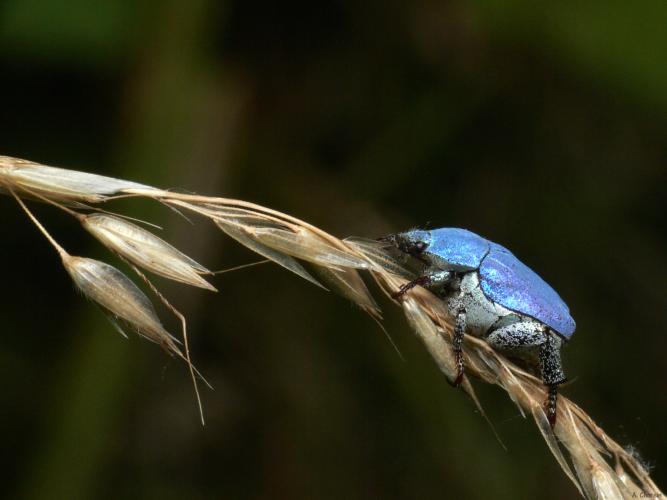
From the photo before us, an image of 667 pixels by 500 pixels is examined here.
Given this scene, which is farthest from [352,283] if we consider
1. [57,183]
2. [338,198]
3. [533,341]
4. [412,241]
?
[338,198]

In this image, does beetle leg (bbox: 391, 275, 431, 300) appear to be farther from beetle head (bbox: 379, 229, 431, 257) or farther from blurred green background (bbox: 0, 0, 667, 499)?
blurred green background (bbox: 0, 0, 667, 499)

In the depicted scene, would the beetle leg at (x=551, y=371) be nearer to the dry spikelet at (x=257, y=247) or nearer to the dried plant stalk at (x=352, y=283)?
the dried plant stalk at (x=352, y=283)

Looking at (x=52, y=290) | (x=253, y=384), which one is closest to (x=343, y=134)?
(x=253, y=384)

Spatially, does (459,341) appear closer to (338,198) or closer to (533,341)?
(533,341)

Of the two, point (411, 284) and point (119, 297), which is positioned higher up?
point (411, 284)

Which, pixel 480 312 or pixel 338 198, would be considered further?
pixel 338 198

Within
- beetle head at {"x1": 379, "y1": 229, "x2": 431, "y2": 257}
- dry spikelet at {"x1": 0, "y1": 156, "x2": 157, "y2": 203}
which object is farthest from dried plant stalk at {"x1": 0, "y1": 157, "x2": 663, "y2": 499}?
beetle head at {"x1": 379, "y1": 229, "x2": 431, "y2": 257}
